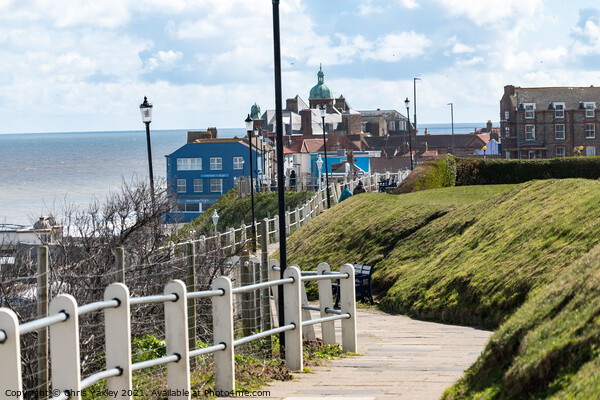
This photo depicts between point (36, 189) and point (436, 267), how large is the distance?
111m

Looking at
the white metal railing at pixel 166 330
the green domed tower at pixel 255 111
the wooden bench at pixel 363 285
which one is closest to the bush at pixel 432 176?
the wooden bench at pixel 363 285

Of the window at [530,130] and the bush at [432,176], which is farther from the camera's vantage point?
the window at [530,130]

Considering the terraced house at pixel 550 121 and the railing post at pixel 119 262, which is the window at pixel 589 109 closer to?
the terraced house at pixel 550 121

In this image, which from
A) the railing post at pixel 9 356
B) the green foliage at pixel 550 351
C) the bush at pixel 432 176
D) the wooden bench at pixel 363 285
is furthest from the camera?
the bush at pixel 432 176

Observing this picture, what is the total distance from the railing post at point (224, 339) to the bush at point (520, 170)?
26578 mm

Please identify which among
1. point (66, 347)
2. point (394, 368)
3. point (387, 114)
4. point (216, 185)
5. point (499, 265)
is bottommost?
point (216, 185)

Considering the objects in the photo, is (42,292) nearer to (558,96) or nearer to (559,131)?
(558,96)

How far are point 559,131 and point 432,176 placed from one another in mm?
66482

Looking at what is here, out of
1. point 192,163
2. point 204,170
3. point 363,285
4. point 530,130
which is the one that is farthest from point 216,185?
point 363,285

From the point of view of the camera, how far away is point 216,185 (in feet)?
343

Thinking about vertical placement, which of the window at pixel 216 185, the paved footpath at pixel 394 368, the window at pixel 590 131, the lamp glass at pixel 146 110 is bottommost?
the window at pixel 216 185

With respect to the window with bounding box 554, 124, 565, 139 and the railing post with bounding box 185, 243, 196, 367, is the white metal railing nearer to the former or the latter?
the railing post with bounding box 185, 243, 196, 367

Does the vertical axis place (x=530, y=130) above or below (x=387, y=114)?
below

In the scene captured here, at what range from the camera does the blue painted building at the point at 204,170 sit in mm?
103938
